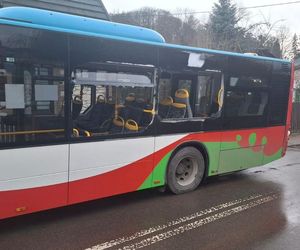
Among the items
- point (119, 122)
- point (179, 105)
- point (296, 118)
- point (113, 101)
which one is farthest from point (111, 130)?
point (296, 118)

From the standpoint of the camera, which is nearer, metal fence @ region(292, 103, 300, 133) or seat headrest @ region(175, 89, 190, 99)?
seat headrest @ region(175, 89, 190, 99)

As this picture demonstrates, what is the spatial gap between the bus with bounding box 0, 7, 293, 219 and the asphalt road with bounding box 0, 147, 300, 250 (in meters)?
0.34

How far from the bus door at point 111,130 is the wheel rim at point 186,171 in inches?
34.2

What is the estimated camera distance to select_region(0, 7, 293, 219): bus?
14.7ft

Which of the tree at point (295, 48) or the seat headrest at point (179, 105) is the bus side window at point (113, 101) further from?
the tree at point (295, 48)

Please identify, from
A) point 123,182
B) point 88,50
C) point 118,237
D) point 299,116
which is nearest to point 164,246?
point 118,237

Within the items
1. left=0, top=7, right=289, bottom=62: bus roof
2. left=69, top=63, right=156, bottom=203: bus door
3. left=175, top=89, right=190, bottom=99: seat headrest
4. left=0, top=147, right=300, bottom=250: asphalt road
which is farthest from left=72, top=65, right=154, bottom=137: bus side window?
left=0, top=147, right=300, bottom=250: asphalt road

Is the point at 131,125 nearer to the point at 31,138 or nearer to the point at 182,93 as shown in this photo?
the point at 182,93

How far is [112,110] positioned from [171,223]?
1854 mm

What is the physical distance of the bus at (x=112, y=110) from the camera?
177 inches

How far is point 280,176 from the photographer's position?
8266 millimetres

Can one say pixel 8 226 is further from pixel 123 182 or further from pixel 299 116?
pixel 299 116

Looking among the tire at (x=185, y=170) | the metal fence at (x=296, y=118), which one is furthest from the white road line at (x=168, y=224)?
the metal fence at (x=296, y=118)

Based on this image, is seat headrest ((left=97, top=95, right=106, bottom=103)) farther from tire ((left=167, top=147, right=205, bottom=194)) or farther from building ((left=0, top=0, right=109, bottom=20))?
building ((left=0, top=0, right=109, bottom=20))
